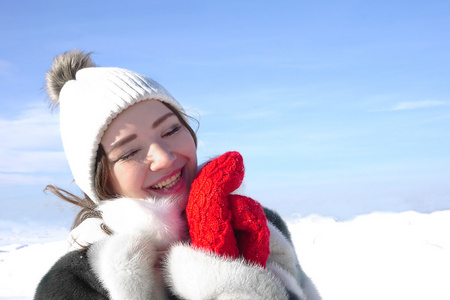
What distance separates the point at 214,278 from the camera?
1.63 metres

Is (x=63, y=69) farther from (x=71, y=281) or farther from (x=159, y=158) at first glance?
(x=71, y=281)

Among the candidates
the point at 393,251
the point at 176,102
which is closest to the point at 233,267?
the point at 176,102

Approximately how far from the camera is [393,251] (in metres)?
5.23

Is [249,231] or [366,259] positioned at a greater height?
[249,231]

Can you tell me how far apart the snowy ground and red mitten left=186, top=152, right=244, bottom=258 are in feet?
8.73

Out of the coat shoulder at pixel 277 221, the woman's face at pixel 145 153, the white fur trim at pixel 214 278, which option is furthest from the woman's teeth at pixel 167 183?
the coat shoulder at pixel 277 221

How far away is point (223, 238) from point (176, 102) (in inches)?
31.8

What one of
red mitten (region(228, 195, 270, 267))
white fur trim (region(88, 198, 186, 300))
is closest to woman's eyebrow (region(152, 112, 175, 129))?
white fur trim (region(88, 198, 186, 300))

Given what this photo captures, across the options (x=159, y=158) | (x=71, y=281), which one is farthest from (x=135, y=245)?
(x=159, y=158)

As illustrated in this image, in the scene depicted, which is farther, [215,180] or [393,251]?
[393,251]

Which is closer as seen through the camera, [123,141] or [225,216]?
[225,216]

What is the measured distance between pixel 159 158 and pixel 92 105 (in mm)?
397

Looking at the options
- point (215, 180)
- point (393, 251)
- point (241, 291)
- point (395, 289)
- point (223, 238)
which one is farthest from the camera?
point (393, 251)

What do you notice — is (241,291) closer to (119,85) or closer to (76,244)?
(76,244)
